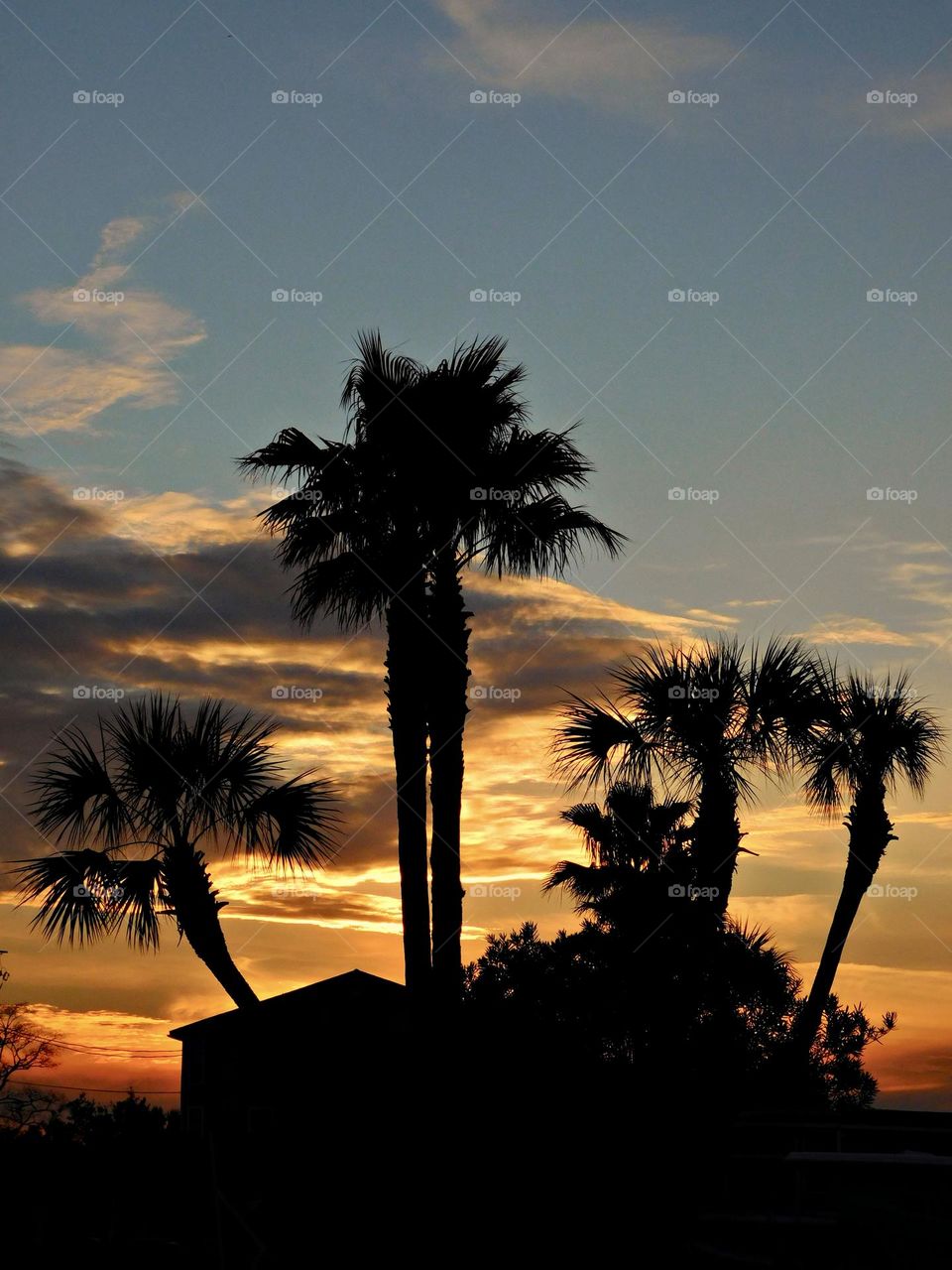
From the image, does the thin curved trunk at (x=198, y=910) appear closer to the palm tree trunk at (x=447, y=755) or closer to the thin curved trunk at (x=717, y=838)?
the palm tree trunk at (x=447, y=755)

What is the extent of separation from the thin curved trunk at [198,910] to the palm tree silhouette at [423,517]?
10.5ft

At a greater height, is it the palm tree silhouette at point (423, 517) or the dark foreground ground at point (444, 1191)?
the palm tree silhouette at point (423, 517)

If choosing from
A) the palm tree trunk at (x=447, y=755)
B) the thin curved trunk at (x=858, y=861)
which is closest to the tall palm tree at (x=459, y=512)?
the palm tree trunk at (x=447, y=755)

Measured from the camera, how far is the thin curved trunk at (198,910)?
20.5 m

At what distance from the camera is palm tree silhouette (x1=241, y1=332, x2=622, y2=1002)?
20.8m

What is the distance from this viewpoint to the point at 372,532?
21922 millimetres

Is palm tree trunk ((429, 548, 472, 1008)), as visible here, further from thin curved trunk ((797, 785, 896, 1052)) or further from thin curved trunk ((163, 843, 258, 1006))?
thin curved trunk ((797, 785, 896, 1052))

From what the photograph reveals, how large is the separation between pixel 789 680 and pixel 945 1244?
16.0m

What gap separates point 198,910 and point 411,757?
13.0ft

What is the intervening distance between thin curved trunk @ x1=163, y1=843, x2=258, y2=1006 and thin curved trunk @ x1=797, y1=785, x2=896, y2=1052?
10.6m

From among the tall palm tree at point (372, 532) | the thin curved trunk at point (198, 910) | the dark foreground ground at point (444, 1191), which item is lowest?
the dark foreground ground at point (444, 1191)

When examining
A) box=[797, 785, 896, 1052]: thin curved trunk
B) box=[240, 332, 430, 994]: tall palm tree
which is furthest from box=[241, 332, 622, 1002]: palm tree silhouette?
box=[797, 785, 896, 1052]: thin curved trunk

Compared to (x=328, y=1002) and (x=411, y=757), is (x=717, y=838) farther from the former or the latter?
(x=328, y=1002)

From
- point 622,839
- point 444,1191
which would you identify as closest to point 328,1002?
point 622,839
